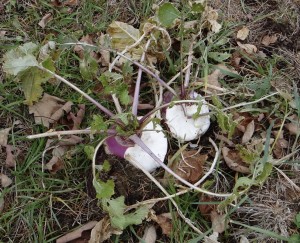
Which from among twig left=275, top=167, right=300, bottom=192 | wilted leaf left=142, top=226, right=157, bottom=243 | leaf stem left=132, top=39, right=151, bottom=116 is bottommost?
twig left=275, top=167, right=300, bottom=192

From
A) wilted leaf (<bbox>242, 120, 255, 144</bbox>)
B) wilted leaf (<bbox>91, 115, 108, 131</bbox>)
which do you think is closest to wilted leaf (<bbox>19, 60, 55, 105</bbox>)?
wilted leaf (<bbox>91, 115, 108, 131</bbox>)

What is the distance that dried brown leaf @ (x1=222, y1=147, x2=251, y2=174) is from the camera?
2119mm

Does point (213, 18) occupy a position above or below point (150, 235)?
above

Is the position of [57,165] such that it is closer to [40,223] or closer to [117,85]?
[40,223]

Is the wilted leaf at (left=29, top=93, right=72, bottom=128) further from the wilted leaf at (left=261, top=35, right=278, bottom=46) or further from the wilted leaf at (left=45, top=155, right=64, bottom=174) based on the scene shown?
the wilted leaf at (left=261, top=35, right=278, bottom=46)

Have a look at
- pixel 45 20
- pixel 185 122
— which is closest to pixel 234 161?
pixel 185 122

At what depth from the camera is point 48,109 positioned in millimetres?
2299

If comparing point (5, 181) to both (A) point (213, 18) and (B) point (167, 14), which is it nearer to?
(B) point (167, 14)

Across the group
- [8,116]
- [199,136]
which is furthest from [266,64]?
[8,116]

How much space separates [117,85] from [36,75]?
40 cm

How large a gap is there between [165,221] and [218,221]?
23 cm

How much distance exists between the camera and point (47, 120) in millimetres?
2279

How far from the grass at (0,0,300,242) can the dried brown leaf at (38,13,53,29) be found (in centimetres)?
2

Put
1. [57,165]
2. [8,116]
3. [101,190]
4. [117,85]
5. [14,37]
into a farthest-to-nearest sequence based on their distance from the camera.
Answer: [14,37] → [8,116] → [57,165] → [117,85] → [101,190]
